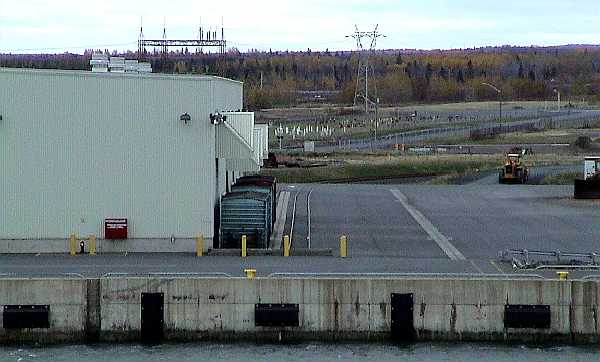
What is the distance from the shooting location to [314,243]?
36.5 meters

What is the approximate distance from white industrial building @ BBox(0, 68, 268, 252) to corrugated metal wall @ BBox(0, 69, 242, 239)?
0.09 feet

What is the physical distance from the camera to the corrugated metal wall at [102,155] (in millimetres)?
33312

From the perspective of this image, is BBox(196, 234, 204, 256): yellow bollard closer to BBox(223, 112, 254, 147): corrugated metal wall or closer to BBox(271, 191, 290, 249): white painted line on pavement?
BBox(271, 191, 290, 249): white painted line on pavement

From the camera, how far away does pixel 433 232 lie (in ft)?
129

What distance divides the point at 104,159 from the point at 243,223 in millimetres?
4182

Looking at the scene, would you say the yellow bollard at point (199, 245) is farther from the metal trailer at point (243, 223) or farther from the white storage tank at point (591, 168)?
the white storage tank at point (591, 168)

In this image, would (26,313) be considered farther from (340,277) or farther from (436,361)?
(436,361)

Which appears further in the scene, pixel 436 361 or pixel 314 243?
pixel 314 243

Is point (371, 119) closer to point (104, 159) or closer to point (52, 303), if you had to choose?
point (104, 159)

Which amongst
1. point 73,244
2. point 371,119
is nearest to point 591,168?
point 73,244

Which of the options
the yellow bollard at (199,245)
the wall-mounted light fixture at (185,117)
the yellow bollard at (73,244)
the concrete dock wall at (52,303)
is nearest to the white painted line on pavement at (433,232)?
the yellow bollard at (199,245)

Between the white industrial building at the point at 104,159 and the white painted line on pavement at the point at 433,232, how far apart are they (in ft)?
21.9

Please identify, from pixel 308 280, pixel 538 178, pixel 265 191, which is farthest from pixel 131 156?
pixel 538 178

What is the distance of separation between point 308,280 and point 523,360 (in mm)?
4979
